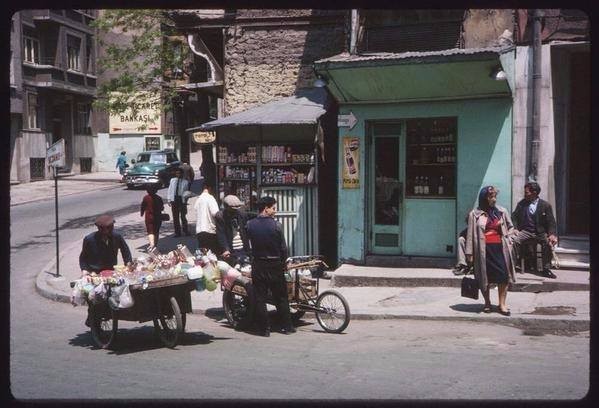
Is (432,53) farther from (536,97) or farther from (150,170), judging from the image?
(150,170)

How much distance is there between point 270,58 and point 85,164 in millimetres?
31458

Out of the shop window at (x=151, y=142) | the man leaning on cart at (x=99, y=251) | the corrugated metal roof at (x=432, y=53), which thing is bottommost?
the man leaning on cart at (x=99, y=251)

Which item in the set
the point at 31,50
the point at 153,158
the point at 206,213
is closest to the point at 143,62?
the point at 206,213

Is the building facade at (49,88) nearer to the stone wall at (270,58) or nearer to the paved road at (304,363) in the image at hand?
the stone wall at (270,58)

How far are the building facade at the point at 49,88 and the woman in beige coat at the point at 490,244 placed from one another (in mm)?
29861

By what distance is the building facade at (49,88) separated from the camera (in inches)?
1419

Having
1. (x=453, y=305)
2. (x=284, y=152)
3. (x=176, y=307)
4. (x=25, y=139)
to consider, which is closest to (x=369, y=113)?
(x=284, y=152)

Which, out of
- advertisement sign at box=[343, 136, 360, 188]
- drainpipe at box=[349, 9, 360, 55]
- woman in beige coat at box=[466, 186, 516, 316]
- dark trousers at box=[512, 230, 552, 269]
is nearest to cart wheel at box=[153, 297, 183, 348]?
woman in beige coat at box=[466, 186, 516, 316]

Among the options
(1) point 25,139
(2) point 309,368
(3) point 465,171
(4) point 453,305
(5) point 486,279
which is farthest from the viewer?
(1) point 25,139

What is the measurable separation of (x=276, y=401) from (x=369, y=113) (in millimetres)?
8081

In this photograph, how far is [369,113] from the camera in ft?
43.8

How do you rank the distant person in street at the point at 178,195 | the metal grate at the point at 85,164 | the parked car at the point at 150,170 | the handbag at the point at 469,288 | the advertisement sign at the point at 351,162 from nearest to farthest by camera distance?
1. the handbag at the point at 469,288
2. the advertisement sign at the point at 351,162
3. the distant person in street at the point at 178,195
4. the parked car at the point at 150,170
5. the metal grate at the point at 85,164

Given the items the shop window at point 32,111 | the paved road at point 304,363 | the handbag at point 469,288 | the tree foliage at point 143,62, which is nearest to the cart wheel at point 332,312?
the paved road at point 304,363

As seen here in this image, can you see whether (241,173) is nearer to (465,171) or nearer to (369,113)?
(369,113)
